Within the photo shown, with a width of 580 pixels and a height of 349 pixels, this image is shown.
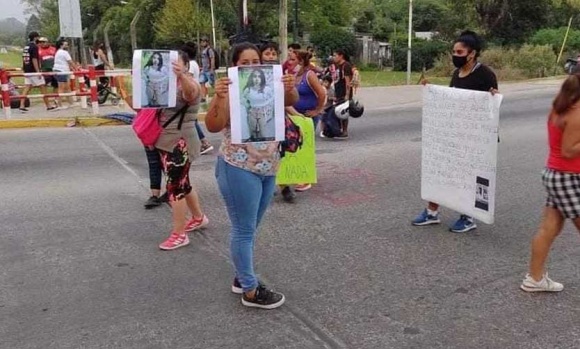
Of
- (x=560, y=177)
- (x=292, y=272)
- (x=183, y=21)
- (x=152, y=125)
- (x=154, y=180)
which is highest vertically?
(x=183, y=21)

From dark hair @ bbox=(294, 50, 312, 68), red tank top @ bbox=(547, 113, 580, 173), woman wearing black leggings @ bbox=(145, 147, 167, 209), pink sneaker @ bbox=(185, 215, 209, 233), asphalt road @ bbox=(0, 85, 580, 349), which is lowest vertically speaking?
asphalt road @ bbox=(0, 85, 580, 349)

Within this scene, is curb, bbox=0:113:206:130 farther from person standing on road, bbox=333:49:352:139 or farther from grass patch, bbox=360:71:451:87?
grass patch, bbox=360:71:451:87

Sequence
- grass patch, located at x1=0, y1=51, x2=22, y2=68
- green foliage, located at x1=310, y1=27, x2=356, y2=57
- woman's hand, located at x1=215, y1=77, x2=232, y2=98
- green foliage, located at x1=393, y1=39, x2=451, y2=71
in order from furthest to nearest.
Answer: grass patch, located at x1=0, y1=51, x2=22, y2=68
green foliage, located at x1=310, y1=27, x2=356, y2=57
green foliage, located at x1=393, y1=39, x2=451, y2=71
woman's hand, located at x1=215, y1=77, x2=232, y2=98

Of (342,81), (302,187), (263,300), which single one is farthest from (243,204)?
(342,81)

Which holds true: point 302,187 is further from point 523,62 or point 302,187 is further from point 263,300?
point 523,62

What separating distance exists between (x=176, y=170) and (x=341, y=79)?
619cm

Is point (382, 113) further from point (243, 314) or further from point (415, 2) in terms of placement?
point (415, 2)

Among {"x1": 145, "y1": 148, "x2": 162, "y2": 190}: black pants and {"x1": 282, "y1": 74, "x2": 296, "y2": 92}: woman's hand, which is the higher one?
{"x1": 282, "y1": 74, "x2": 296, "y2": 92}: woman's hand

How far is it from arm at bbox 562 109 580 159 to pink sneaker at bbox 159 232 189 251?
2.96 metres

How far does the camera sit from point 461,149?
5348 mm

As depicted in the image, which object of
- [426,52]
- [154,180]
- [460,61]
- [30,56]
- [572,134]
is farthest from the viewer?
[426,52]

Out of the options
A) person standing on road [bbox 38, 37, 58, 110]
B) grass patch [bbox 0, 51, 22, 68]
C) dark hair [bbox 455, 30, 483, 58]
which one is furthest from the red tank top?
grass patch [bbox 0, 51, 22, 68]

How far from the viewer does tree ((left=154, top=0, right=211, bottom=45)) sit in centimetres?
4478

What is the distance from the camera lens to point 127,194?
704cm
